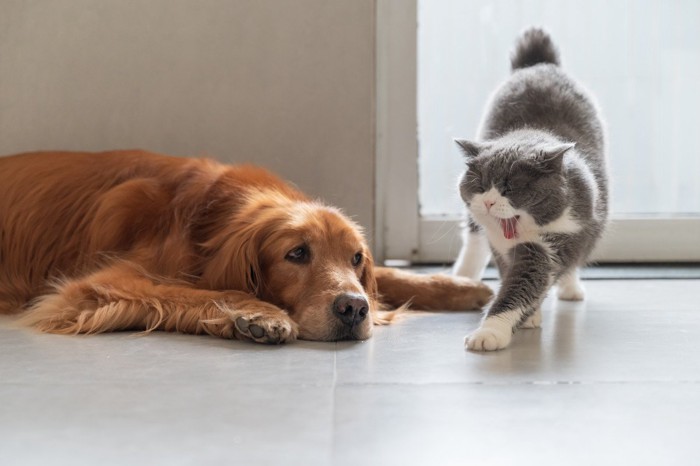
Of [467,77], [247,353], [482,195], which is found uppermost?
[467,77]

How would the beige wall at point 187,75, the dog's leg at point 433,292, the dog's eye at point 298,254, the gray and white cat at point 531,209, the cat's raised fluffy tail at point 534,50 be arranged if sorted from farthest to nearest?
the beige wall at point 187,75 < the cat's raised fluffy tail at point 534,50 < the dog's leg at point 433,292 < the dog's eye at point 298,254 < the gray and white cat at point 531,209

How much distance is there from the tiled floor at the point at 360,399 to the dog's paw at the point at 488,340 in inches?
1.3

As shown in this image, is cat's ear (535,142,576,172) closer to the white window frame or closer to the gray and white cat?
the gray and white cat

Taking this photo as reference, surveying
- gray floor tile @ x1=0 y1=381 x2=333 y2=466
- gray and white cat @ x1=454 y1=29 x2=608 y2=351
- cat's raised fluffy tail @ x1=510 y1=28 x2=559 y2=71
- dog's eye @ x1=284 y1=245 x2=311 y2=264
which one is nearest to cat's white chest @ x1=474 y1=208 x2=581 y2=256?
gray and white cat @ x1=454 y1=29 x2=608 y2=351

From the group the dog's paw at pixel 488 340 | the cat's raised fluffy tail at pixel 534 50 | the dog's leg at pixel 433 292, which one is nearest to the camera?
the dog's paw at pixel 488 340

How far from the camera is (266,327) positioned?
2.30m

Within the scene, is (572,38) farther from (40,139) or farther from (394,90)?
(40,139)

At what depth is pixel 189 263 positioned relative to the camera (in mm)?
2648

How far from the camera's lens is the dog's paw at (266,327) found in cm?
230

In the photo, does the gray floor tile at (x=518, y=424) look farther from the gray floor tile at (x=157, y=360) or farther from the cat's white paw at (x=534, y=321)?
the cat's white paw at (x=534, y=321)

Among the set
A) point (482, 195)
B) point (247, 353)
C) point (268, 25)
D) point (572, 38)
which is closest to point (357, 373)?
point (247, 353)

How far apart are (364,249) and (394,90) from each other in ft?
3.85

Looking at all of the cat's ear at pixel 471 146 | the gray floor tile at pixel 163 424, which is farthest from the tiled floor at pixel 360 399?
the cat's ear at pixel 471 146

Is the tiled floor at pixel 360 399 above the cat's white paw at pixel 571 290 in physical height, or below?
above
